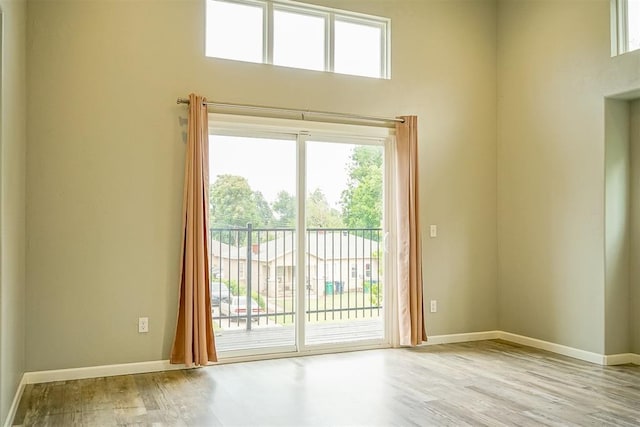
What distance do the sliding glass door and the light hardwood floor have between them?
0.36 metres

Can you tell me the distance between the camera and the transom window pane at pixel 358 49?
4.86 metres

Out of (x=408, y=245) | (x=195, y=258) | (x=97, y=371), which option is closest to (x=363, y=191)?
(x=408, y=245)

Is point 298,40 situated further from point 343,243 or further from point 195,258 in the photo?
point 195,258

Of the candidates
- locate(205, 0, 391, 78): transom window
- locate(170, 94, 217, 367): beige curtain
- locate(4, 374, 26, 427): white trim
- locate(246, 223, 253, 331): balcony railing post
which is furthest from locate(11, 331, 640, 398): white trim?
locate(205, 0, 391, 78): transom window

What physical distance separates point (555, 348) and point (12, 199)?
4.50m

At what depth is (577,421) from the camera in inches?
120

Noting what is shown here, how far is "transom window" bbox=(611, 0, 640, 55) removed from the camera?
4.30 metres

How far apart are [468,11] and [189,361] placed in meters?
4.28

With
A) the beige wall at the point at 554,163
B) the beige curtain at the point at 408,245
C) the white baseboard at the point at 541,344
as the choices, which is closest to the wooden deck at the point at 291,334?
the beige curtain at the point at 408,245

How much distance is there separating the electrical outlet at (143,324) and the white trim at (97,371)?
251 millimetres

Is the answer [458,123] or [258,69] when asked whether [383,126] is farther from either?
[258,69]

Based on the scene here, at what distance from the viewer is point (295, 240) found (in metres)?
4.66

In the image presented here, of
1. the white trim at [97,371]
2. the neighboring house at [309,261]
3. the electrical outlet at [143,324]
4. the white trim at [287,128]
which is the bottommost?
the white trim at [97,371]

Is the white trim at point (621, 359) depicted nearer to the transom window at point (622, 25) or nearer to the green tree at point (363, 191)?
the green tree at point (363, 191)
